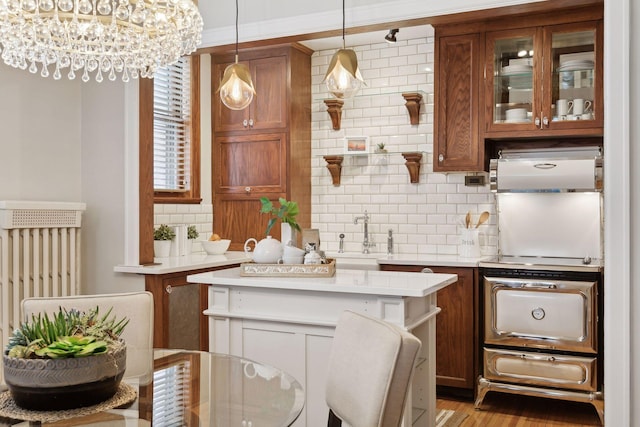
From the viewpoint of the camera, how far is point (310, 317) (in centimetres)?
301

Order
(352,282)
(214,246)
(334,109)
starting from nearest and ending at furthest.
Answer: (352,282)
(214,246)
(334,109)

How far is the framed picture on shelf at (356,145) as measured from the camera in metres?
5.30

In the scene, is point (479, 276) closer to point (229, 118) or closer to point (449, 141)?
point (449, 141)

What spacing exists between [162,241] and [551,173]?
2.75 metres

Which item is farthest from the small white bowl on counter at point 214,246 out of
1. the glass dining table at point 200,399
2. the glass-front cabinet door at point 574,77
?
the glass dining table at point 200,399

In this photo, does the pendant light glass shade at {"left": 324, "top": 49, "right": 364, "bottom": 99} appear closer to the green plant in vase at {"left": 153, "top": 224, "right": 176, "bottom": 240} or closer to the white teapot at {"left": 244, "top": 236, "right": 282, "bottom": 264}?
the white teapot at {"left": 244, "top": 236, "right": 282, "bottom": 264}

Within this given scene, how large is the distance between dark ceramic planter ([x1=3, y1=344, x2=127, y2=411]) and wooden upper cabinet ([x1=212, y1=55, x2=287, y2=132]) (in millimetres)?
3783

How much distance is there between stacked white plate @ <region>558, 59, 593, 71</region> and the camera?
164 inches

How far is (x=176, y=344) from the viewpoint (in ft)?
13.7

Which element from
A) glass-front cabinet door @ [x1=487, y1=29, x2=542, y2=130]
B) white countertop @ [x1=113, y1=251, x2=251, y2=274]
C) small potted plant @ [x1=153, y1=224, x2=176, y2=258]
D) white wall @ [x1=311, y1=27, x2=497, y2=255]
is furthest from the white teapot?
white wall @ [x1=311, y1=27, x2=497, y2=255]

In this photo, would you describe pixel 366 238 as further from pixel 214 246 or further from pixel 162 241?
pixel 162 241

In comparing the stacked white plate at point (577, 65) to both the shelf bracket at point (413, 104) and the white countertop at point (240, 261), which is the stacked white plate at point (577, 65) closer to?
the shelf bracket at point (413, 104)

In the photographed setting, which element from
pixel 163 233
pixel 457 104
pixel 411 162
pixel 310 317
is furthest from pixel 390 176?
pixel 310 317

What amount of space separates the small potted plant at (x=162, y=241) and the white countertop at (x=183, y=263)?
0.18ft
